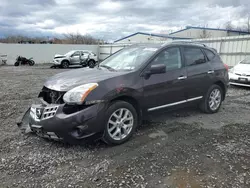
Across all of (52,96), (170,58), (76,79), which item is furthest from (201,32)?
(52,96)

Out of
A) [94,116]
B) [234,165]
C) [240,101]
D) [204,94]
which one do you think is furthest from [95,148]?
[240,101]

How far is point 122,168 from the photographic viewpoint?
3.10 metres

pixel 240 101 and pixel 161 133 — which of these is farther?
pixel 240 101

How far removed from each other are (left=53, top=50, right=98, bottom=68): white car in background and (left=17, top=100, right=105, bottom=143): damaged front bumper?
55.9 ft

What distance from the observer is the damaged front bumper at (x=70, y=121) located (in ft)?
10.8

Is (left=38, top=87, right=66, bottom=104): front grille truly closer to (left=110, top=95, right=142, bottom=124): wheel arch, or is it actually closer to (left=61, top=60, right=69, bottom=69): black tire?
(left=110, top=95, right=142, bottom=124): wheel arch

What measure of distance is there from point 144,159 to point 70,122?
114cm

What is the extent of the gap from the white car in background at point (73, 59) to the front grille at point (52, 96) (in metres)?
16.5

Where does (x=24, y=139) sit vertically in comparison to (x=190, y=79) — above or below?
below

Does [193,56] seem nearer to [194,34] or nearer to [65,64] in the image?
[65,64]

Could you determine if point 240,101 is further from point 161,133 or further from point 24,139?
point 24,139

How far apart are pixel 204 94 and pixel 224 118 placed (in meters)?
0.68

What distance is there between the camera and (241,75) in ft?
28.8

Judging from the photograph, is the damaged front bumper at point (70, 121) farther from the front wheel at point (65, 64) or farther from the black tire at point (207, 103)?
the front wheel at point (65, 64)
